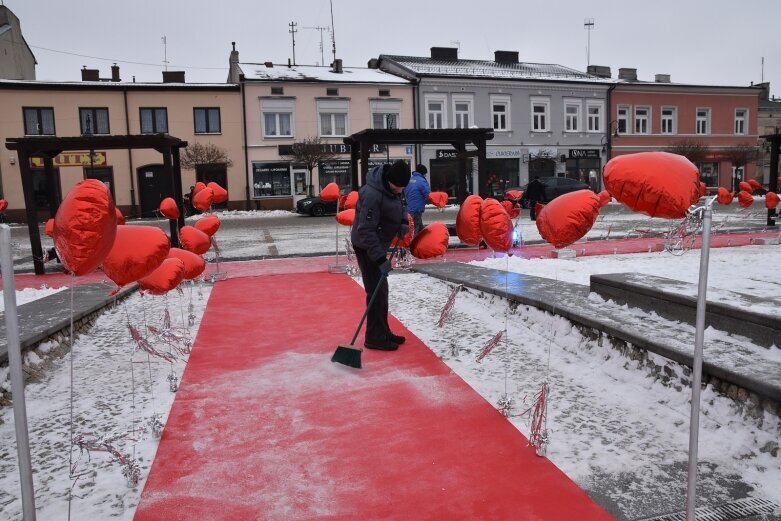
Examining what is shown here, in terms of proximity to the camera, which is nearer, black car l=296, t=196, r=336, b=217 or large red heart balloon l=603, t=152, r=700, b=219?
large red heart balloon l=603, t=152, r=700, b=219

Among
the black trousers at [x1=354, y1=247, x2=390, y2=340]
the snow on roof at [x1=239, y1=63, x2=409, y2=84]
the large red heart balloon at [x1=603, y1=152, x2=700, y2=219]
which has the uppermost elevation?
the snow on roof at [x1=239, y1=63, x2=409, y2=84]

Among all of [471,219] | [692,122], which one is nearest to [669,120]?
[692,122]

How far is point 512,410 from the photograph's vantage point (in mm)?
3881

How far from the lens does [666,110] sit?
3572cm

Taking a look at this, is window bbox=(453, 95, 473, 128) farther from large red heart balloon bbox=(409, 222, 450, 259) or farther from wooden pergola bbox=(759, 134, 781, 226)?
large red heart balloon bbox=(409, 222, 450, 259)

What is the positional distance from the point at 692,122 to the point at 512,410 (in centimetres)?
3817

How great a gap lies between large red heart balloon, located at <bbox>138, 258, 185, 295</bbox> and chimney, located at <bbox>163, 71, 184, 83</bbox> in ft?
99.7

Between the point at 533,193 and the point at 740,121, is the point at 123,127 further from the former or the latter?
the point at 740,121

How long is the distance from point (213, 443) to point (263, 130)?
28.5m

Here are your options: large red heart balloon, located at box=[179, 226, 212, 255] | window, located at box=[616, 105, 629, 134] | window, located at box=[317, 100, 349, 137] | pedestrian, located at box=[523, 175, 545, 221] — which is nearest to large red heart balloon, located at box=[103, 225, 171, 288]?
large red heart balloon, located at box=[179, 226, 212, 255]

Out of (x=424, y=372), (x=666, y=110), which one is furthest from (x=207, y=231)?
(x=666, y=110)

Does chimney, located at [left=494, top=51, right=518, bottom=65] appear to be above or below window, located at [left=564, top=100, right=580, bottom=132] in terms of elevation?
above

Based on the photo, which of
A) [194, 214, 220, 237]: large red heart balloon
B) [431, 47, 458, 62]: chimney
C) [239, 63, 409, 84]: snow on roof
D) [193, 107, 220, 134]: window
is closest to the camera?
[194, 214, 220, 237]: large red heart balloon

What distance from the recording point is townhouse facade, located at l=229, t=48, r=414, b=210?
30.1 meters
